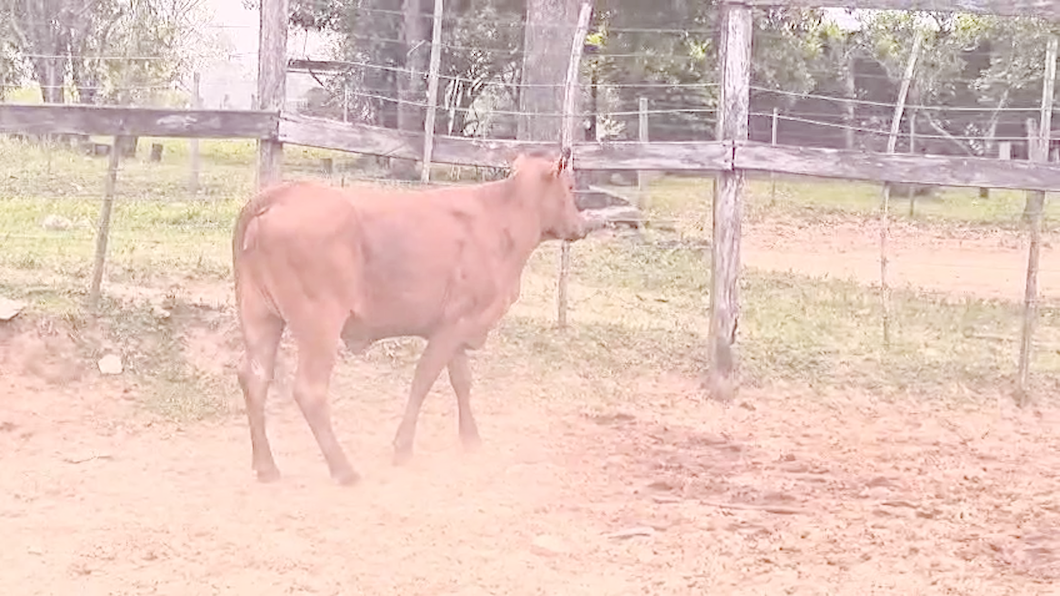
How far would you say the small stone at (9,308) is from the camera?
8.11 meters

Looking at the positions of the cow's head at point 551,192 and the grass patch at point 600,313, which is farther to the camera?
the grass patch at point 600,313

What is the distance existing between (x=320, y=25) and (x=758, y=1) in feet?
42.7

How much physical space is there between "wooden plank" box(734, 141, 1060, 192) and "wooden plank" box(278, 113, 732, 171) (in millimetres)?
248

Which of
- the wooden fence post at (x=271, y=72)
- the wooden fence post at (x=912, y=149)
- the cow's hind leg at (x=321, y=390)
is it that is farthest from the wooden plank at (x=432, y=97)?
the wooden fence post at (x=912, y=149)

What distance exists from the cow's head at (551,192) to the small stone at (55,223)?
18.9ft

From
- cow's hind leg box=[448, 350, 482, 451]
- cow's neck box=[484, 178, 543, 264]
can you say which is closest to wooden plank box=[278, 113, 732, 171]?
cow's neck box=[484, 178, 543, 264]

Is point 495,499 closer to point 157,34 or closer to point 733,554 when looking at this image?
point 733,554

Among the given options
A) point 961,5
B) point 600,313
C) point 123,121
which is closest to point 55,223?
point 123,121

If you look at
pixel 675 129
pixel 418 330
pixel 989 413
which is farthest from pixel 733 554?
pixel 675 129

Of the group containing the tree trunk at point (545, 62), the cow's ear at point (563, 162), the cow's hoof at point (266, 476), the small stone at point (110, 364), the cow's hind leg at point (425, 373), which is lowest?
the cow's hoof at point (266, 476)

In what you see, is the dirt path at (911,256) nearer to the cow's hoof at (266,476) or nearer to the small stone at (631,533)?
the small stone at (631,533)

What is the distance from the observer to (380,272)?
21.8 ft

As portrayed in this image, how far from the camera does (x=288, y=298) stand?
6332 millimetres

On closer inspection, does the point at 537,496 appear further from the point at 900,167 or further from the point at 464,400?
the point at 900,167
